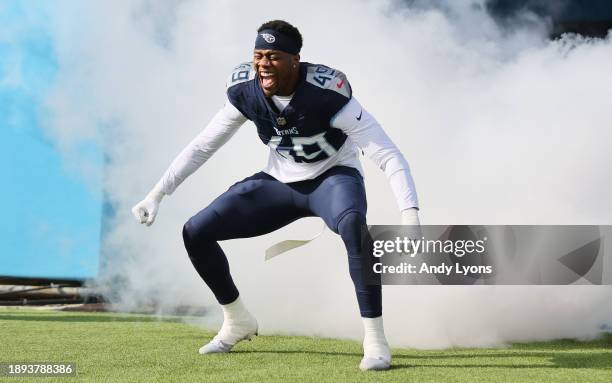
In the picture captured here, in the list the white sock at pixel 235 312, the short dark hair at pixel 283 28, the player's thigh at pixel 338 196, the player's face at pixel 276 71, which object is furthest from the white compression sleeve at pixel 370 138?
the white sock at pixel 235 312

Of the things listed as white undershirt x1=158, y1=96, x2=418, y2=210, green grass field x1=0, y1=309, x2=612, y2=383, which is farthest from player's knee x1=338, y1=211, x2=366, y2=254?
green grass field x1=0, y1=309, x2=612, y2=383

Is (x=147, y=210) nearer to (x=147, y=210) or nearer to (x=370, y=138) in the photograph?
(x=147, y=210)

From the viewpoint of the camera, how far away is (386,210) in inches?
213

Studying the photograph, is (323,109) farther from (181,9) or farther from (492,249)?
(181,9)

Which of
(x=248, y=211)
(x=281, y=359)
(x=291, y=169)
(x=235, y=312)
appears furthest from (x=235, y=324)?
(x=291, y=169)

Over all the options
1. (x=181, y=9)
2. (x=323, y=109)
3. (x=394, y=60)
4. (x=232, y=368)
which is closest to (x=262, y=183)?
(x=323, y=109)

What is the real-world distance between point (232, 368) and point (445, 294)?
1.50 metres

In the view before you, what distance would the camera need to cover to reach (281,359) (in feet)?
12.7

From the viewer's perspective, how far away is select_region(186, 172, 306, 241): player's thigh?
13.1 feet

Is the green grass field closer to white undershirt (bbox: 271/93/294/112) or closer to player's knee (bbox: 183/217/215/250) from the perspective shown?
player's knee (bbox: 183/217/215/250)

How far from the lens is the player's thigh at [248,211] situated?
4.00 m

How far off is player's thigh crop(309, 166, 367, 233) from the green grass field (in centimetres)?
67

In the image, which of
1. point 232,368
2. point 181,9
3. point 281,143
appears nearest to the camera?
point 232,368

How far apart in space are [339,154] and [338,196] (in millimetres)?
304
